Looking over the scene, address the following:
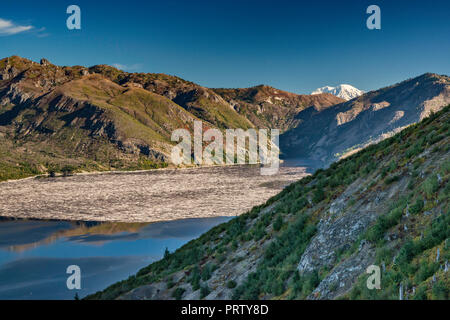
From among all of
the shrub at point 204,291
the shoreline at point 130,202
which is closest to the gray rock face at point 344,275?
the shrub at point 204,291

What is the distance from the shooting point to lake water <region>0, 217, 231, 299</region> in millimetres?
49844

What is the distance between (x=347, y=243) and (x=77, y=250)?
207 feet

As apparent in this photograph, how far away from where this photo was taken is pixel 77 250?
67.6 m

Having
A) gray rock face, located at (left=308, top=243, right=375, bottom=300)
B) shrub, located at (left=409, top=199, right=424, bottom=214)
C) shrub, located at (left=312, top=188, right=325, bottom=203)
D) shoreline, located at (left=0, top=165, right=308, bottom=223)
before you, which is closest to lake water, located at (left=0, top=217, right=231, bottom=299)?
shoreline, located at (left=0, top=165, right=308, bottom=223)

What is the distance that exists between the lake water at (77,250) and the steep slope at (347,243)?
24923 mm

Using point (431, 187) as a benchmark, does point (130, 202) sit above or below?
below

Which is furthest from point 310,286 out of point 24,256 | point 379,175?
point 24,256

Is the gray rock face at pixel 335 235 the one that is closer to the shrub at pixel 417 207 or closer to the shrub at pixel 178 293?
the shrub at pixel 417 207

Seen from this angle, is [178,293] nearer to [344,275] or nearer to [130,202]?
[344,275]

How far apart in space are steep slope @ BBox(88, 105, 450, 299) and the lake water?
981 inches

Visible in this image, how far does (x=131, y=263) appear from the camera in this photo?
58000 millimetres

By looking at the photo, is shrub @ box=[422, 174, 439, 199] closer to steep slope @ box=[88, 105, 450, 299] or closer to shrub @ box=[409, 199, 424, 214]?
steep slope @ box=[88, 105, 450, 299]

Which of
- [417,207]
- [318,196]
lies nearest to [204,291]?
[318,196]
